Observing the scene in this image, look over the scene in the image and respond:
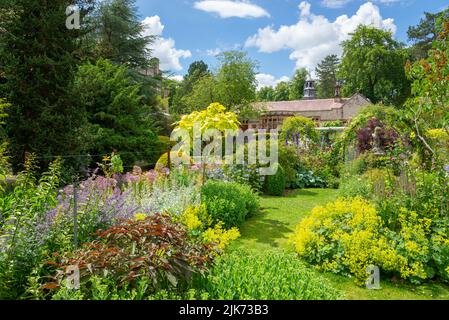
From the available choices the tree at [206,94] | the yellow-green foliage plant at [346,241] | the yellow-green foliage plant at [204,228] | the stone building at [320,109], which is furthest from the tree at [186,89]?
the yellow-green foliage plant at [346,241]

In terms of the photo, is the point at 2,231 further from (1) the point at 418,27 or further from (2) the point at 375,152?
(1) the point at 418,27

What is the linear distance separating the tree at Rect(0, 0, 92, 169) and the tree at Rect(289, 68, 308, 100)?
4960 centimetres

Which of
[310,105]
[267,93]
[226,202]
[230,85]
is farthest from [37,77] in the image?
[267,93]

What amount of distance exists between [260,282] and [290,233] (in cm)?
305

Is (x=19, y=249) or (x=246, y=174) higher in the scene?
(x=246, y=174)

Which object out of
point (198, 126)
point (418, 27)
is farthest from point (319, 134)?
point (418, 27)

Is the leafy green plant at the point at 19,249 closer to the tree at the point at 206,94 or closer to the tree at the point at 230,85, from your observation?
the tree at the point at 230,85

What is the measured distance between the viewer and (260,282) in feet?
8.63

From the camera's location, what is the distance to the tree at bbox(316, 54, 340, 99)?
54625 millimetres

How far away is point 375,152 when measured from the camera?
9031 millimetres

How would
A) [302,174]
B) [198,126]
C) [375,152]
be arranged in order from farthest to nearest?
1. [302,174]
2. [375,152]
3. [198,126]

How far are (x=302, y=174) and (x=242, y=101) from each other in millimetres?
12399

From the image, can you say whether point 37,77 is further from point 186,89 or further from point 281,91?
point 281,91

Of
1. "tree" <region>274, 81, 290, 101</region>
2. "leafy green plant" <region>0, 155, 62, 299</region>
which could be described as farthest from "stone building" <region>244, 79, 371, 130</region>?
"leafy green plant" <region>0, 155, 62, 299</region>
